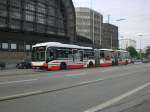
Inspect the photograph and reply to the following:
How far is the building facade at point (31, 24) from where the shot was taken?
55344 millimetres

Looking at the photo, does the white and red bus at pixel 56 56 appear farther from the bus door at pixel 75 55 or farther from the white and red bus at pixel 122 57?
the white and red bus at pixel 122 57

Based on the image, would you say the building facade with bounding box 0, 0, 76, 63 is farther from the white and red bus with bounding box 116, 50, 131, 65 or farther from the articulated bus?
the articulated bus

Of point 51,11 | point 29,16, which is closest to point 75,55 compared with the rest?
point 29,16

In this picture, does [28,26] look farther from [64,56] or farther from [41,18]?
[64,56]

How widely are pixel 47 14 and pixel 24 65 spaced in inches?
1031

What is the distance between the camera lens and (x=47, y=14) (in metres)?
66.6

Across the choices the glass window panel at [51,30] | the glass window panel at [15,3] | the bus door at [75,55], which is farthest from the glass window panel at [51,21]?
the bus door at [75,55]

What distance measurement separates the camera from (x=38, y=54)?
29.7 m

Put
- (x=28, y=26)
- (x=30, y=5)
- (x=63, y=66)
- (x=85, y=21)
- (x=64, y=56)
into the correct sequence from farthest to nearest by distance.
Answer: (x=85, y=21), (x=30, y=5), (x=28, y=26), (x=64, y=56), (x=63, y=66)

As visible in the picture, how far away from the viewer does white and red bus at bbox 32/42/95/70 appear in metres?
29.2

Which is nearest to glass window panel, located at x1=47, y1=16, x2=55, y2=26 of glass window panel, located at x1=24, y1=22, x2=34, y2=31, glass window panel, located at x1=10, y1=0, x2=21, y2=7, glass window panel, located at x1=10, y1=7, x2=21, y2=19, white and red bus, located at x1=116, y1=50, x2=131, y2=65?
glass window panel, located at x1=24, y1=22, x2=34, y2=31

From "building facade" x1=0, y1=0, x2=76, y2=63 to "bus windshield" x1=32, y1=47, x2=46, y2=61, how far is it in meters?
25.2

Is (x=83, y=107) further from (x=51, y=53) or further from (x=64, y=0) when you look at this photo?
(x=64, y=0)

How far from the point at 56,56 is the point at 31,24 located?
1317 inches
